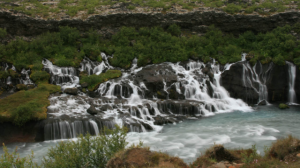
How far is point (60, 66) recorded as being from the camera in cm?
2492

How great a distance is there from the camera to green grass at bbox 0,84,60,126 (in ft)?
49.0

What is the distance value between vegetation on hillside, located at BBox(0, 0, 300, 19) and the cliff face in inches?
46.9

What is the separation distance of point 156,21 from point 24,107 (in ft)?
71.6

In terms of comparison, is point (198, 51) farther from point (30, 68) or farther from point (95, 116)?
point (30, 68)

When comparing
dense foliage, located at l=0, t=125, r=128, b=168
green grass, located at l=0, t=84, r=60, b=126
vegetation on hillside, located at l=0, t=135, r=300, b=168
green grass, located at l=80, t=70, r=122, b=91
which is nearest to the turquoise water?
green grass, located at l=0, t=84, r=60, b=126

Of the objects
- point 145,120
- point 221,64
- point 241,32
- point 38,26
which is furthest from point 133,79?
point 241,32

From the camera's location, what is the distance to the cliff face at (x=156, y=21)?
2903 cm

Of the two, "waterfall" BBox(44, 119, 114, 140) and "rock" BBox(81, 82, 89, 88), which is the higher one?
"rock" BBox(81, 82, 89, 88)

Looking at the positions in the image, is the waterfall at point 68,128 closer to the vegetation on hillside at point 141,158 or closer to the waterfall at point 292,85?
the vegetation on hillside at point 141,158

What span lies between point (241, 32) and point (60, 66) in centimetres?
2445

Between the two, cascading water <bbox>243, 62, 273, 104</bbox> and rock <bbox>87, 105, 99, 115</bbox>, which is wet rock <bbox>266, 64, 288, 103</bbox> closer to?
cascading water <bbox>243, 62, 273, 104</bbox>

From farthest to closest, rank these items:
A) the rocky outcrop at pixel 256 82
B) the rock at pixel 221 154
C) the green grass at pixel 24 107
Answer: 1. the rocky outcrop at pixel 256 82
2. the green grass at pixel 24 107
3. the rock at pixel 221 154

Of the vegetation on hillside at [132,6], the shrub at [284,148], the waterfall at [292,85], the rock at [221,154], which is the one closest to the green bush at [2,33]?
the vegetation on hillside at [132,6]

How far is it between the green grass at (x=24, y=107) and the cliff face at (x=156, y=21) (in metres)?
13.8
